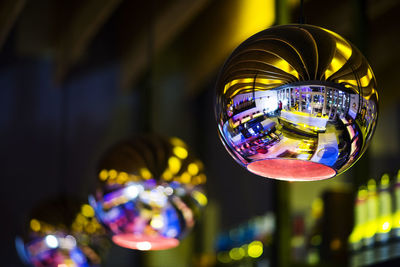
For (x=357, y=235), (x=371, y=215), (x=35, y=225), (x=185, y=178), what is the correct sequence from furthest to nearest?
1. (x=35, y=225)
2. (x=357, y=235)
3. (x=371, y=215)
4. (x=185, y=178)

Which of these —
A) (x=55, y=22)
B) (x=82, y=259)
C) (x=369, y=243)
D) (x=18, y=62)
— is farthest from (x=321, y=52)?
(x=18, y=62)

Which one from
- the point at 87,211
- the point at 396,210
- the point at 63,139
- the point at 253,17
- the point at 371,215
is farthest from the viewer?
the point at 63,139

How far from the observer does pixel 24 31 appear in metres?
8.23

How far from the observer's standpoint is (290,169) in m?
2.00

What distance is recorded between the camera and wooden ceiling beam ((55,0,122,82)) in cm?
652

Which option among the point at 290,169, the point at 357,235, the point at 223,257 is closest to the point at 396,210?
the point at 357,235

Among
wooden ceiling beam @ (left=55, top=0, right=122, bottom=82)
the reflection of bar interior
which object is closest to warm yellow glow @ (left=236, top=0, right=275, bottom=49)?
wooden ceiling beam @ (left=55, top=0, right=122, bottom=82)

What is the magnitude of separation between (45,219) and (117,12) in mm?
4502

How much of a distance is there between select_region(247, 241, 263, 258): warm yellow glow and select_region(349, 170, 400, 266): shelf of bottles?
443 centimetres

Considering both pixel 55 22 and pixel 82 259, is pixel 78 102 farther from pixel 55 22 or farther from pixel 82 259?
pixel 82 259

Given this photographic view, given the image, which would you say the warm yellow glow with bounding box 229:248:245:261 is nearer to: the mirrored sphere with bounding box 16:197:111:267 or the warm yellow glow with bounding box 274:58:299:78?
the mirrored sphere with bounding box 16:197:111:267

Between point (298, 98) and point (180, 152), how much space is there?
5.36 ft

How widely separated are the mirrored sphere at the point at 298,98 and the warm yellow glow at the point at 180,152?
4.61 ft

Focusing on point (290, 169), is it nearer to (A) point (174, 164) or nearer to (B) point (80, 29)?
(A) point (174, 164)
